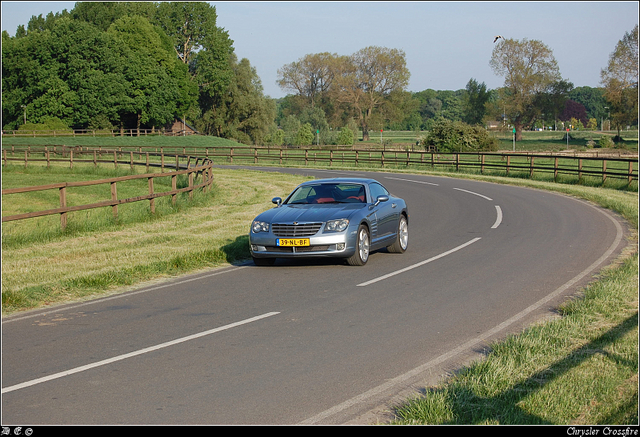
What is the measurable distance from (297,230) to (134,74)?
90972 millimetres

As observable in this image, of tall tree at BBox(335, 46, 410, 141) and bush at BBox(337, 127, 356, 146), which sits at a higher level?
tall tree at BBox(335, 46, 410, 141)

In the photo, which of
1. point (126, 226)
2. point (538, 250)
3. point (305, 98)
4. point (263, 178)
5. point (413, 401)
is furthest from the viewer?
point (305, 98)

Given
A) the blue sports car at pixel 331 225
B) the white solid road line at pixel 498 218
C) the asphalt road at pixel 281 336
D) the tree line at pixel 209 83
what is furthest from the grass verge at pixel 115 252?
the tree line at pixel 209 83

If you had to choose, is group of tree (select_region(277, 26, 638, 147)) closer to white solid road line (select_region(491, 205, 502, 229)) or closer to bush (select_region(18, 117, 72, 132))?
bush (select_region(18, 117, 72, 132))

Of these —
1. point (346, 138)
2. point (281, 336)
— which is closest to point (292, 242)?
point (281, 336)

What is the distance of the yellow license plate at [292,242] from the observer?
1173 cm

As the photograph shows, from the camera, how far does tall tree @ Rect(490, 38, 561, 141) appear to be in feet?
344

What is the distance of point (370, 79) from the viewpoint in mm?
120438

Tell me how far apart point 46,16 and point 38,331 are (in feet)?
466

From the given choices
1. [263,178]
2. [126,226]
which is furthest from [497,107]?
[126,226]

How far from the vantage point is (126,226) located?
1752cm

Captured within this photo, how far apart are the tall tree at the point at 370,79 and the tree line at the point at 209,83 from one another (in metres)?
0.18

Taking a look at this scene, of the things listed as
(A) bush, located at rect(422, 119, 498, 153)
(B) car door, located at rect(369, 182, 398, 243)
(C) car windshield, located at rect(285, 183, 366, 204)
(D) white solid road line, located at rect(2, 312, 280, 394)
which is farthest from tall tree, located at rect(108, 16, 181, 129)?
(D) white solid road line, located at rect(2, 312, 280, 394)

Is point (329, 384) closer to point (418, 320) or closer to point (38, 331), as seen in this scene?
point (418, 320)
